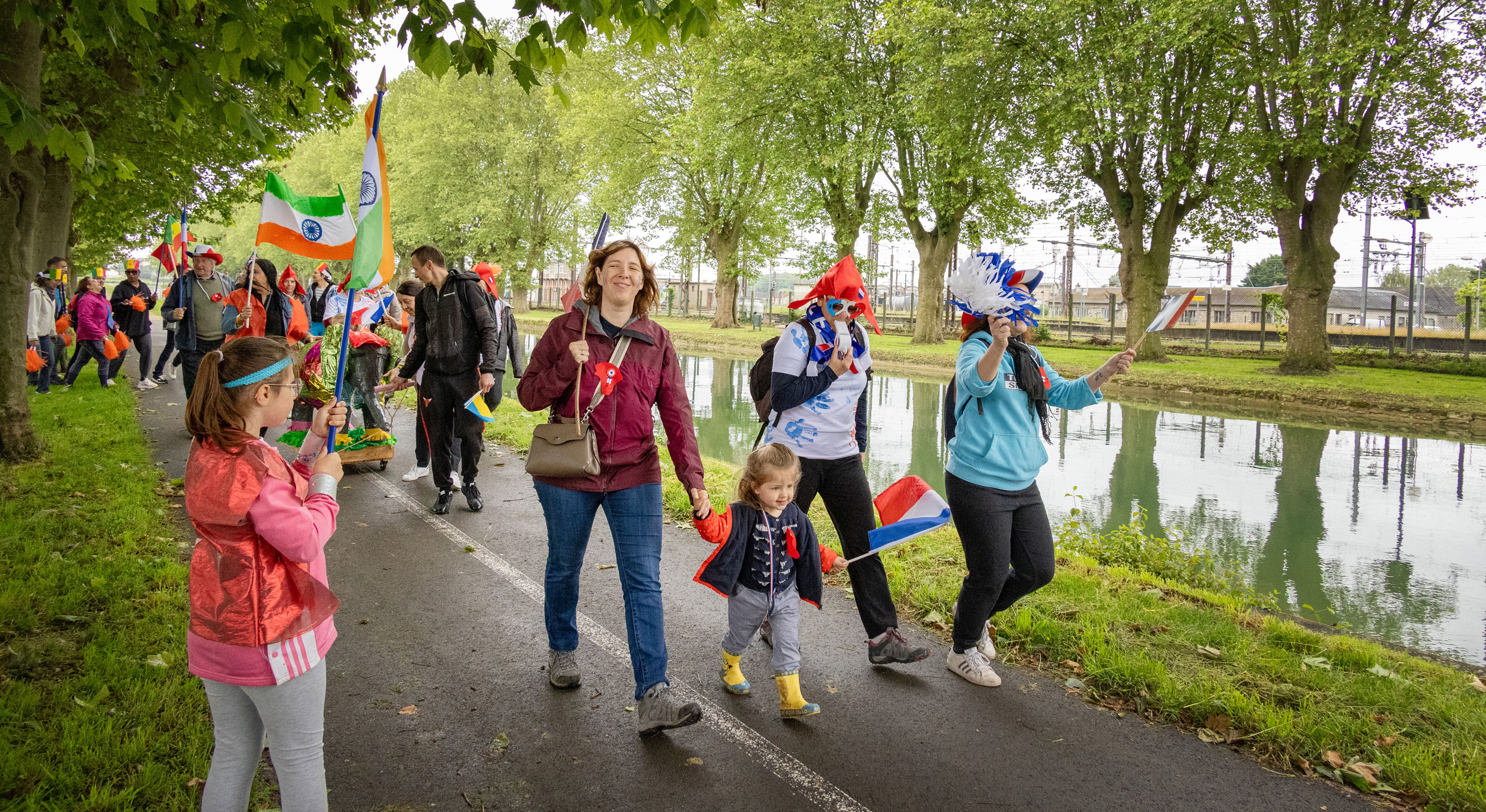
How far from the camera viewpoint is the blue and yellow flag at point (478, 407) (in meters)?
6.77

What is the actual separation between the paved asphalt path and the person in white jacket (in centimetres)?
1035

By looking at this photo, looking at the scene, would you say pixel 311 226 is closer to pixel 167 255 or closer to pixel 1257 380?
pixel 167 255

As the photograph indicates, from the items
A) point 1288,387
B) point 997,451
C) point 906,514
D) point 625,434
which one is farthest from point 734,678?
point 1288,387

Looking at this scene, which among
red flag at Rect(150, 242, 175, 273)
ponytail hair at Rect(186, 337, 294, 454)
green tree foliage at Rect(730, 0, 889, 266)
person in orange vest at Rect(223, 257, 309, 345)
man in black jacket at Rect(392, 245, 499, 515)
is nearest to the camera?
ponytail hair at Rect(186, 337, 294, 454)

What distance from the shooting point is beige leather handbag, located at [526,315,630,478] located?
3.71 metres

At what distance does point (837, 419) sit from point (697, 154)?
26.5 m

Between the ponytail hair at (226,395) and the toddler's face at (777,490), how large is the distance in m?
Answer: 2.10

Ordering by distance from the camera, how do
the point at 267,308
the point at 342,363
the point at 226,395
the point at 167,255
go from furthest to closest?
1. the point at 167,255
2. the point at 267,308
3. the point at 342,363
4. the point at 226,395

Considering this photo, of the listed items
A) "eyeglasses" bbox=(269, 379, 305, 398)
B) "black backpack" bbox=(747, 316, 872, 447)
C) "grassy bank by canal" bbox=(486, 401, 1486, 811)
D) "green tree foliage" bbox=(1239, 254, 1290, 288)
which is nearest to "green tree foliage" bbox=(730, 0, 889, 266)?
"grassy bank by canal" bbox=(486, 401, 1486, 811)

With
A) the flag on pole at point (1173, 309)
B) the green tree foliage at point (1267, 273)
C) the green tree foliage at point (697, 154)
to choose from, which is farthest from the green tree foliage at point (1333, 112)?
the green tree foliage at point (1267, 273)

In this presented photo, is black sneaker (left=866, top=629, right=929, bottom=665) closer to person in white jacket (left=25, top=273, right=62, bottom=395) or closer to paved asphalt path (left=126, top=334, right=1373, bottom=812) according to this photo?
paved asphalt path (left=126, top=334, right=1373, bottom=812)

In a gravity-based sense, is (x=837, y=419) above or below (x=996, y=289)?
below

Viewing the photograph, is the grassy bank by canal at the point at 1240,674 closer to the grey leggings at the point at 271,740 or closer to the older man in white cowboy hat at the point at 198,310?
the grey leggings at the point at 271,740

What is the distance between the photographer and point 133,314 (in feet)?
47.9
